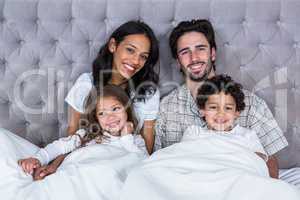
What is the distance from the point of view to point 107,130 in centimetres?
171

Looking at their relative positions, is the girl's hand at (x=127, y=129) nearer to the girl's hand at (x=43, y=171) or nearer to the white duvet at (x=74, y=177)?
the white duvet at (x=74, y=177)

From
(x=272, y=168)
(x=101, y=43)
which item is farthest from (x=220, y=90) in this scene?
(x=101, y=43)

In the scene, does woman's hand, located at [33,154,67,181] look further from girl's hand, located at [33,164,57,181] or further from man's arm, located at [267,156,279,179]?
man's arm, located at [267,156,279,179]

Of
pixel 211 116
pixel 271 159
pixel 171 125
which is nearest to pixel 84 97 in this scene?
pixel 171 125

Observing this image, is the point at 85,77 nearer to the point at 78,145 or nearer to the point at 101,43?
the point at 101,43

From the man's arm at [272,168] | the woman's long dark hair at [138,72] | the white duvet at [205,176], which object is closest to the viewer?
the white duvet at [205,176]

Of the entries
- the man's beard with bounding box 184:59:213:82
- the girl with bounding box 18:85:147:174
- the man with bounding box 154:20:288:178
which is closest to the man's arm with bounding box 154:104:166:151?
the man with bounding box 154:20:288:178

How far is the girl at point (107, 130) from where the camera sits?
1.67 m

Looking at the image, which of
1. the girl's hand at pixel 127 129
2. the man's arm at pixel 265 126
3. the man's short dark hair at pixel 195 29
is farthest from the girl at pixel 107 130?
the man's arm at pixel 265 126

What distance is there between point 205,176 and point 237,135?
0.36m

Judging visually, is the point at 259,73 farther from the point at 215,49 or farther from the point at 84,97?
the point at 84,97

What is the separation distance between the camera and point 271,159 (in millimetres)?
1657

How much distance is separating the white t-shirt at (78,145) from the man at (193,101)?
15 centimetres

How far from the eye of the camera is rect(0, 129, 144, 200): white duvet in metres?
1.35
